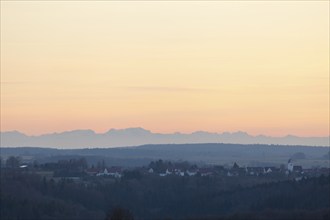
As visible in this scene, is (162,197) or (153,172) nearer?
(162,197)

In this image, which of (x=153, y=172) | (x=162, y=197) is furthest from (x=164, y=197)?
(x=153, y=172)

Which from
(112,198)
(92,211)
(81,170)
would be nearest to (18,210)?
(92,211)

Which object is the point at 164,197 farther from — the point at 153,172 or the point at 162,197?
the point at 153,172

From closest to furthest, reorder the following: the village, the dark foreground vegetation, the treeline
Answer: the dark foreground vegetation
the treeline
the village

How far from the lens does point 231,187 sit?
118875 millimetres

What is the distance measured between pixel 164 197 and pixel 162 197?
23cm

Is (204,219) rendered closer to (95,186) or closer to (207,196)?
(207,196)

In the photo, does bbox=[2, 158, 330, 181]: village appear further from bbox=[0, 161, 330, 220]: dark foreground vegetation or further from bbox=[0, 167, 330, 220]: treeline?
bbox=[0, 167, 330, 220]: treeline

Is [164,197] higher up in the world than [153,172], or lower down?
lower down

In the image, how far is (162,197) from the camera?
116812 mm

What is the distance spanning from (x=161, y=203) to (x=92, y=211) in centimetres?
1184

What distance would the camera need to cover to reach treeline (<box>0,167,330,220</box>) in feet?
302

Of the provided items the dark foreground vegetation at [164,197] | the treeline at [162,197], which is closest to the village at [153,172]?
the dark foreground vegetation at [164,197]

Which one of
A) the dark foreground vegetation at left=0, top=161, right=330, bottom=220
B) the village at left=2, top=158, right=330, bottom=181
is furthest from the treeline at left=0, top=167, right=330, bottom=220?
the village at left=2, top=158, right=330, bottom=181
